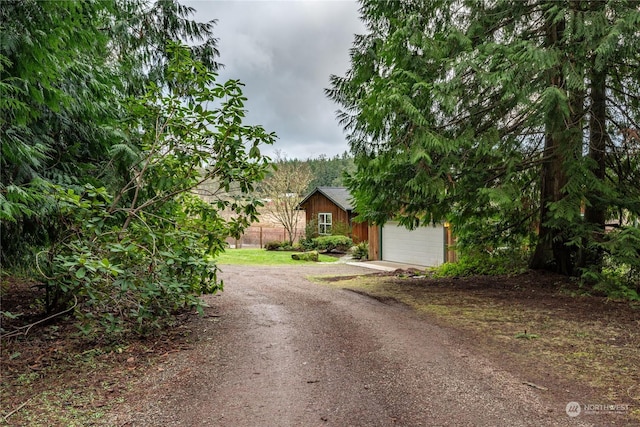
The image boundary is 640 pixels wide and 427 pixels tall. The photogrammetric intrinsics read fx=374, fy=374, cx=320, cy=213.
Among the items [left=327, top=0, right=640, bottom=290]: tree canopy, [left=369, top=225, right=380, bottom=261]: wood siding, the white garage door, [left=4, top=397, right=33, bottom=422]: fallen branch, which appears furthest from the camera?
[left=369, top=225, right=380, bottom=261]: wood siding

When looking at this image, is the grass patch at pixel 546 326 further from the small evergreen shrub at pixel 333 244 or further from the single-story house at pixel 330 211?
the single-story house at pixel 330 211

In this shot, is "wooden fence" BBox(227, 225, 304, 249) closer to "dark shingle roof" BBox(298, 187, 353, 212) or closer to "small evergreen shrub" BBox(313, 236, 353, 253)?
"dark shingle roof" BBox(298, 187, 353, 212)

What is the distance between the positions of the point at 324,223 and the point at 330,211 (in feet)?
3.09

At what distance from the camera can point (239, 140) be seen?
5.27 metres

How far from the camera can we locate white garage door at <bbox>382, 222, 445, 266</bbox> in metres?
14.2

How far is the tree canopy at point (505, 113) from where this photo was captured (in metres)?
5.25

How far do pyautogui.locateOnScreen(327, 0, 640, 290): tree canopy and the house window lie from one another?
50.8 feet

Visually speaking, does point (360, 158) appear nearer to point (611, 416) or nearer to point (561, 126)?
point (561, 126)

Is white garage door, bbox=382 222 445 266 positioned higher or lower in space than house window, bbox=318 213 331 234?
lower

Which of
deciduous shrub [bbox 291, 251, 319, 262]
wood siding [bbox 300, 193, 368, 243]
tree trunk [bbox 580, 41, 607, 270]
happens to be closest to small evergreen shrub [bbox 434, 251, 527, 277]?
tree trunk [bbox 580, 41, 607, 270]

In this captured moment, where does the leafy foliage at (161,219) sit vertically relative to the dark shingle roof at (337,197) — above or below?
below

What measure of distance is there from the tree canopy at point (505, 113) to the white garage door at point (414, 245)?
638 centimetres

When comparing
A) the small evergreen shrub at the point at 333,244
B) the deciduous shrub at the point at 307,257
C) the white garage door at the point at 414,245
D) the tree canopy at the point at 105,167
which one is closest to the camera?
the tree canopy at the point at 105,167

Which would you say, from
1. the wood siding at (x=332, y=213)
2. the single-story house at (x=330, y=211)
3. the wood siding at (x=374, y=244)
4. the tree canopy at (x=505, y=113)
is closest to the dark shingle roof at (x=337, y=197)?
the single-story house at (x=330, y=211)
